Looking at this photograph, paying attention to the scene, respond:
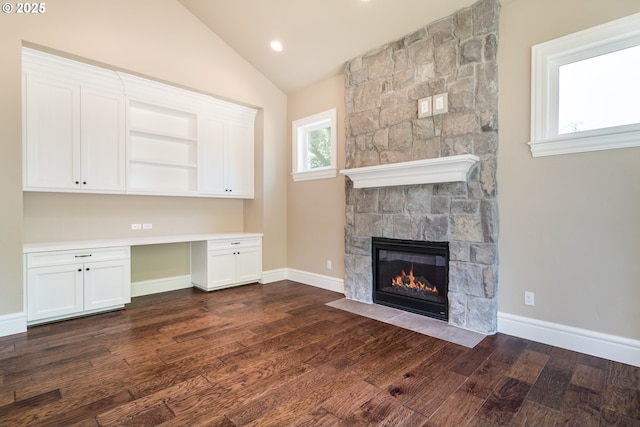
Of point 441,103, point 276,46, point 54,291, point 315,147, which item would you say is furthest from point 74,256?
point 441,103

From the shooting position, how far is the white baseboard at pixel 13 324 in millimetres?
2837

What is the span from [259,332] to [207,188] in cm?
242

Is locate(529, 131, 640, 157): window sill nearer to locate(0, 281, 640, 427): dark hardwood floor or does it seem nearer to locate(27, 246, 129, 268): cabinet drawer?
locate(0, 281, 640, 427): dark hardwood floor

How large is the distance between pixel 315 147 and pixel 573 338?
380 cm

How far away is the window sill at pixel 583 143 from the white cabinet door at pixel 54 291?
4564 millimetres

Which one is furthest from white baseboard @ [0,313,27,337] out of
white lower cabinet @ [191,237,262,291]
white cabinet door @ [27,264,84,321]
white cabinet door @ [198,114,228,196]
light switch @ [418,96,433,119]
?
light switch @ [418,96,433,119]

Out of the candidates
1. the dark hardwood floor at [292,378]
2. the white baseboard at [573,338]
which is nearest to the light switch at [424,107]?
the white baseboard at [573,338]

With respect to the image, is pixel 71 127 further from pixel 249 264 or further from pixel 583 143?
pixel 583 143

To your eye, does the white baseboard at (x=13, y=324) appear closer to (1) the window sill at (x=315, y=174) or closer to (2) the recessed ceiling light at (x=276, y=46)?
(1) the window sill at (x=315, y=174)

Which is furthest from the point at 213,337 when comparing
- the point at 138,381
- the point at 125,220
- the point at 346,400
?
the point at 125,220

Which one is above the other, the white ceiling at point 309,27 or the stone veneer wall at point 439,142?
the white ceiling at point 309,27

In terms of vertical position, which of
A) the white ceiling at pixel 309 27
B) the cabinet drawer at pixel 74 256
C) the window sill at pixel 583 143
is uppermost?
the white ceiling at pixel 309 27

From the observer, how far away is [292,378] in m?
2.14

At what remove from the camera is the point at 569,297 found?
8.50 feet
